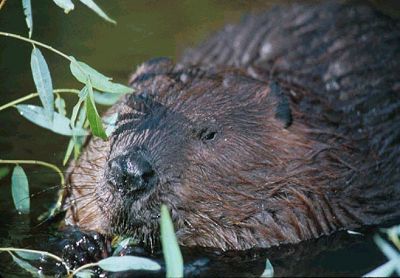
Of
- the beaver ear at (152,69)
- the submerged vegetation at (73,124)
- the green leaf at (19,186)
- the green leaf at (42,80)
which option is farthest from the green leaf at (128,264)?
the beaver ear at (152,69)

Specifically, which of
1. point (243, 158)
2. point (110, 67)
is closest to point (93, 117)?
point (243, 158)

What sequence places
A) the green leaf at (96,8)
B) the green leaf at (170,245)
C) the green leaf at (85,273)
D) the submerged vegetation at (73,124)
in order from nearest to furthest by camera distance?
the green leaf at (170,245) < the submerged vegetation at (73,124) < the green leaf at (96,8) < the green leaf at (85,273)

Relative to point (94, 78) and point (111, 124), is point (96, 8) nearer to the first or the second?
point (94, 78)

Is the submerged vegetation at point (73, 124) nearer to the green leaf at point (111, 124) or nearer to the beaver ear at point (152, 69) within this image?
the green leaf at point (111, 124)

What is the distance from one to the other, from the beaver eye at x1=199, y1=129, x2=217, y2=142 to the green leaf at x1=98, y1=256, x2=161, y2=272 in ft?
2.24

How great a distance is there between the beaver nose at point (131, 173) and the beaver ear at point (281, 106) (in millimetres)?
597

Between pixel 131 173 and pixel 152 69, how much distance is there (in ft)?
2.63

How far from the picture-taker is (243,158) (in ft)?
Answer: 12.1

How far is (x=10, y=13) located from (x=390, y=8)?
197cm

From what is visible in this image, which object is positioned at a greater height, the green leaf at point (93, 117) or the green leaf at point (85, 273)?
the green leaf at point (93, 117)

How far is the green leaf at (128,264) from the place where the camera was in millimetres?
3016

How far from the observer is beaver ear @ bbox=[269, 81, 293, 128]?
12.4ft

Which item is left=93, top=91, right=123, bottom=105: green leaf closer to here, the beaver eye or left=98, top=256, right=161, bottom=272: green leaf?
the beaver eye

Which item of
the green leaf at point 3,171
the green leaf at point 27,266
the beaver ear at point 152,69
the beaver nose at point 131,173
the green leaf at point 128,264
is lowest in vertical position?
the green leaf at point 128,264
